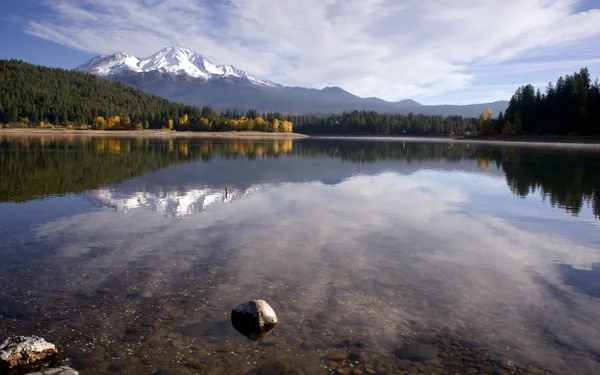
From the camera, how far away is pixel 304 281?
43.9 ft

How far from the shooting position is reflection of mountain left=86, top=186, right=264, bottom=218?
941 inches

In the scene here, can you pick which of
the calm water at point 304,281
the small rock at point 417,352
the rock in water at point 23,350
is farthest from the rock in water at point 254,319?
the rock in water at point 23,350

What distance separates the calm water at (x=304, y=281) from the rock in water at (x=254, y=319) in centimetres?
25

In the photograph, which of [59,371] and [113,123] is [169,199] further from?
[113,123]

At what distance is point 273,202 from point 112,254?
505 inches

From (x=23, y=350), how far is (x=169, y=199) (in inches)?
740

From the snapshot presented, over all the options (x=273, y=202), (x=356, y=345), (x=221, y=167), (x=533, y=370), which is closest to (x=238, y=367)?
(x=356, y=345)

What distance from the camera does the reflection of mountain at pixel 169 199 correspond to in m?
23.9

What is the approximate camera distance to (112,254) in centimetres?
1552

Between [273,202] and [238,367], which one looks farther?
[273,202]

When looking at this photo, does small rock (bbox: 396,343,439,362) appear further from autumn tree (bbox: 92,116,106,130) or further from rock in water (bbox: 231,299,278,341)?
autumn tree (bbox: 92,116,106,130)

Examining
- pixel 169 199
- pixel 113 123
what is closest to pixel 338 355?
pixel 169 199

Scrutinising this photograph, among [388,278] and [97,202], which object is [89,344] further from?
[97,202]

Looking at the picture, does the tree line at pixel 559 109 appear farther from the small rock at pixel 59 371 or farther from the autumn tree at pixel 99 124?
the autumn tree at pixel 99 124
